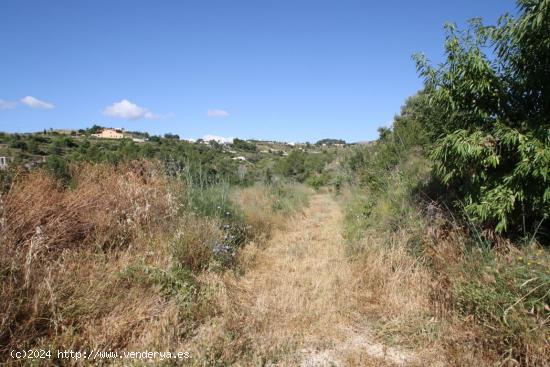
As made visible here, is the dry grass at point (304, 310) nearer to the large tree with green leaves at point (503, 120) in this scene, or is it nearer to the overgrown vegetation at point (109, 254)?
the overgrown vegetation at point (109, 254)

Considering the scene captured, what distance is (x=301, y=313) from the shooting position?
9.99 ft

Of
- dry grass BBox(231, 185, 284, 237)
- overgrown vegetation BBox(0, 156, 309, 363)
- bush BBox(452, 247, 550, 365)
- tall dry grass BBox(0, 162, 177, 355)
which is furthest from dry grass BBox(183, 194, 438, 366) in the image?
dry grass BBox(231, 185, 284, 237)

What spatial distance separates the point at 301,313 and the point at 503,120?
3121 millimetres

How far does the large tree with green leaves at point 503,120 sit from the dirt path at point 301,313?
1764mm

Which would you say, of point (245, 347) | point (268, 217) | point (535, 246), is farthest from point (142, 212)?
point (535, 246)

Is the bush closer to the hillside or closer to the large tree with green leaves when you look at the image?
the hillside

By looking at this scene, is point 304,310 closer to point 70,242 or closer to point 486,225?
point 486,225

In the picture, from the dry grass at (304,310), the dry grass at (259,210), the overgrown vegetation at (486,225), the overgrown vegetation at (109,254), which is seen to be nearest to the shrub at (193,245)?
the overgrown vegetation at (109,254)

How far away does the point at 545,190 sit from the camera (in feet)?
9.43

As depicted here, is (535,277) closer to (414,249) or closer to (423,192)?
(414,249)

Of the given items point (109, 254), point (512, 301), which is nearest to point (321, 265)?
point (512, 301)

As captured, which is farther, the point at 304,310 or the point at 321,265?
the point at 321,265

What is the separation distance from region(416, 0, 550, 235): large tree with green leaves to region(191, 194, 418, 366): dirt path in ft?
5.79

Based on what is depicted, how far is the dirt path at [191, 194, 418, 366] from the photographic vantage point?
97.3 inches
